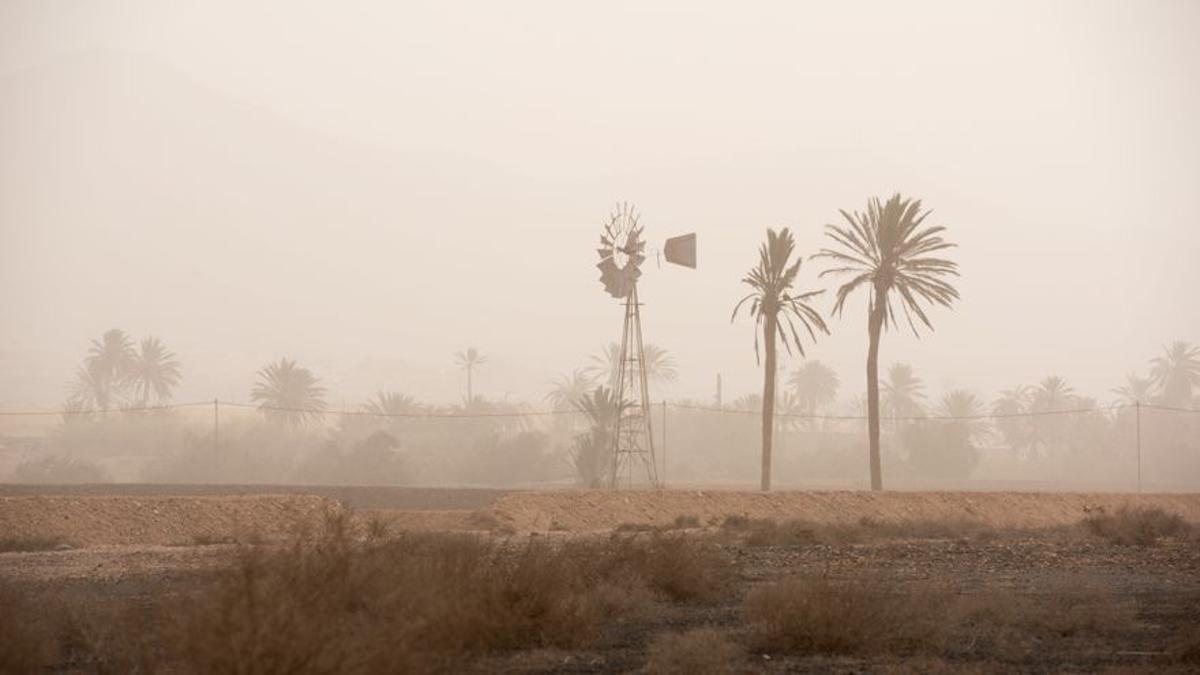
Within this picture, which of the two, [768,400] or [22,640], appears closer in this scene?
[22,640]

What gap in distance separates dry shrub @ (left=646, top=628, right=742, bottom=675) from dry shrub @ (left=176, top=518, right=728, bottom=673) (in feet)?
3.73

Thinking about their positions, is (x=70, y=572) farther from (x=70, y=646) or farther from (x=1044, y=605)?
(x=1044, y=605)

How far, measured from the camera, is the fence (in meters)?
78.8

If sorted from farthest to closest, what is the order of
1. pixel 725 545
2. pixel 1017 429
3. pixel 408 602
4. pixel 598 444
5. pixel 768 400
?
pixel 1017 429 < pixel 598 444 < pixel 768 400 < pixel 725 545 < pixel 408 602

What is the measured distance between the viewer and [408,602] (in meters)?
11.7

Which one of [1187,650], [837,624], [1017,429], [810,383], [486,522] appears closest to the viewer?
[1187,650]

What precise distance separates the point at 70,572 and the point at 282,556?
40.8 feet

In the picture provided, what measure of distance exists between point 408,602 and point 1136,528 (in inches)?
836

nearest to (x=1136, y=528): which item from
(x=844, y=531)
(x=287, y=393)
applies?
(x=844, y=531)

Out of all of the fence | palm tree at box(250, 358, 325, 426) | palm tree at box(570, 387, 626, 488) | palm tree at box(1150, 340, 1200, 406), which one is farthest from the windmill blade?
palm tree at box(1150, 340, 1200, 406)

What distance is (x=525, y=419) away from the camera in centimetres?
12512

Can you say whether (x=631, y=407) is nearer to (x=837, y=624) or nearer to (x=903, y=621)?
(x=903, y=621)

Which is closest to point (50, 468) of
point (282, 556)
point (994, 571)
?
point (994, 571)

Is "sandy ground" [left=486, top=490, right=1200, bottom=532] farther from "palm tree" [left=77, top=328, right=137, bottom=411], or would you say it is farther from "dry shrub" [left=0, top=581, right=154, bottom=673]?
"palm tree" [left=77, top=328, right=137, bottom=411]
